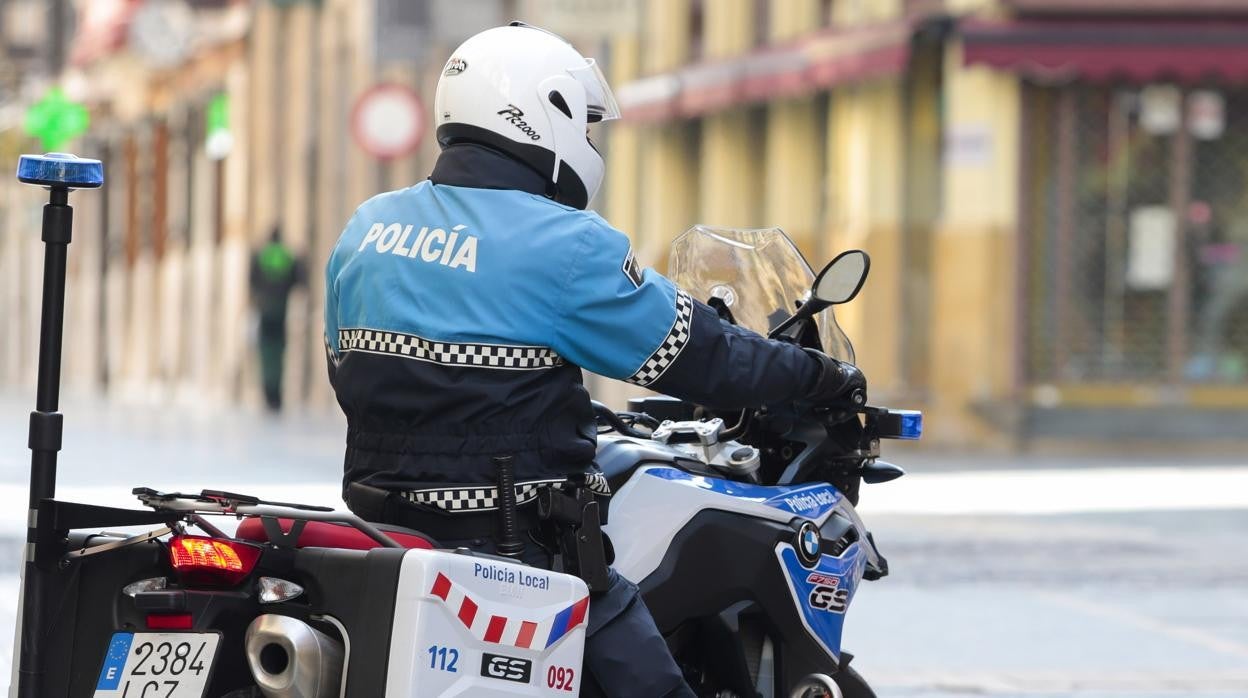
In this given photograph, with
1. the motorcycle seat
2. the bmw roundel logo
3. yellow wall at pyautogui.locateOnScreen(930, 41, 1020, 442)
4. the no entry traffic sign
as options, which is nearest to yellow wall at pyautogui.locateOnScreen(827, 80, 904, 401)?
yellow wall at pyautogui.locateOnScreen(930, 41, 1020, 442)

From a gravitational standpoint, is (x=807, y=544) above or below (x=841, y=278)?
below

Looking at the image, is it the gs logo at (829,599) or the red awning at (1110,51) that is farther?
the red awning at (1110,51)

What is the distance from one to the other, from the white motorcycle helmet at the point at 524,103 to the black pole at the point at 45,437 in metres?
0.69

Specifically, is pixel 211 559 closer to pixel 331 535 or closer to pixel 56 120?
pixel 331 535

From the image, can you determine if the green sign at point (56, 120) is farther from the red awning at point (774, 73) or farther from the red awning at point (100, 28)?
the red awning at point (774, 73)

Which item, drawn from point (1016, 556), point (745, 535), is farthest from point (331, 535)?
point (1016, 556)

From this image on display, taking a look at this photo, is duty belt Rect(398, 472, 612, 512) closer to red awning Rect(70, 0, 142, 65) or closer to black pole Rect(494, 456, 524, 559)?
black pole Rect(494, 456, 524, 559)

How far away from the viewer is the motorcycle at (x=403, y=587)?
397 cm

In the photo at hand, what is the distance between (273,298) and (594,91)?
22.9m

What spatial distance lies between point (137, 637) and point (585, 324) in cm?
92

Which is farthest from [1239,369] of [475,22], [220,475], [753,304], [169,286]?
[169,286]

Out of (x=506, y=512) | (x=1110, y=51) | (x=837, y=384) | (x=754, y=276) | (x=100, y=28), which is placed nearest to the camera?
(x=506, y=512)

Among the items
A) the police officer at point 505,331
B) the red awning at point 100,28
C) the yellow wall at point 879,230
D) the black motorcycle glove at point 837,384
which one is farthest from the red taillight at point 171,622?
the red awning at point 100,28

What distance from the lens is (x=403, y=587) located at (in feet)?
13.0
